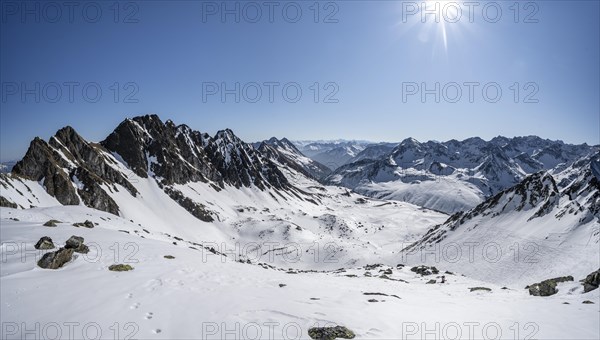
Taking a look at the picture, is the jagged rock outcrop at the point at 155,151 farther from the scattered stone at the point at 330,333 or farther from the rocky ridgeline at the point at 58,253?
the scattered stone at the point at 330,333

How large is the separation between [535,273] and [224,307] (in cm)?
5447

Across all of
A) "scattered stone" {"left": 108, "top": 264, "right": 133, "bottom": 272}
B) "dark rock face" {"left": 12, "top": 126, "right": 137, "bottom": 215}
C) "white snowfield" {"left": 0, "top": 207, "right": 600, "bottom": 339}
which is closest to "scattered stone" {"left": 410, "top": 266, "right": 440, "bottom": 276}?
"white snowfield" {"left": 0, "top": 207, "right": 600, "bottom": 339}

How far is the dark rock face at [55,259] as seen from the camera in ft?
54.6

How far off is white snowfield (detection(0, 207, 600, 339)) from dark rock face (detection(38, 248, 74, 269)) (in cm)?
39

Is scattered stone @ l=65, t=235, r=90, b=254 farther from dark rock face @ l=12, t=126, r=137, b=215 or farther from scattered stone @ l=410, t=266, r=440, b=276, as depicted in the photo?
dark rock face @ l=12, t=126, r=137, b=215

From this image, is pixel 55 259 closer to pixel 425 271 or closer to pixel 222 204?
pixel 425 271

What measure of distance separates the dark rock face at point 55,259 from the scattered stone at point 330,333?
14256mm

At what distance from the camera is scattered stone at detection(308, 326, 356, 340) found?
40.3 ft

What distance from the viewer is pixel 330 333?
12461 millimetres

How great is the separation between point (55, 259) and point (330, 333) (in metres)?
15.2

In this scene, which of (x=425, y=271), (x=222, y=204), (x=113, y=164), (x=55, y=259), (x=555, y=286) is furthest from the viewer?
(x=222, y=204)

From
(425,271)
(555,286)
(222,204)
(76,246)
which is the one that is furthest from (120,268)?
(222,204)

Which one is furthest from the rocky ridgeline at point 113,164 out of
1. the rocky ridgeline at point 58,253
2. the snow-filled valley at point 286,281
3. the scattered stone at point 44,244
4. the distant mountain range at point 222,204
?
the rocky ridgeline at point 58,253

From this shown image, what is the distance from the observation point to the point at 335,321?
13742 millimetres
